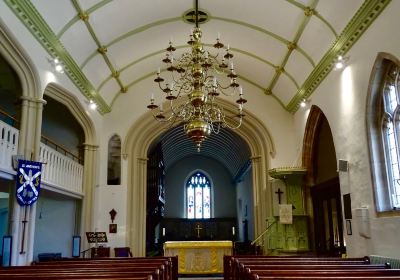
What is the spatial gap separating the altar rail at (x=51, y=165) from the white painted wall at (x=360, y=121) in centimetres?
647

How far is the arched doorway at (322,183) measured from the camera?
10.7 meters

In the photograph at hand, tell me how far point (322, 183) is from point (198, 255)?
3.97 m

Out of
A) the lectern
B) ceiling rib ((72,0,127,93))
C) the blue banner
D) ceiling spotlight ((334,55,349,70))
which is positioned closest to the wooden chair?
the lectern

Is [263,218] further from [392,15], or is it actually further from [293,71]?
[392,15]

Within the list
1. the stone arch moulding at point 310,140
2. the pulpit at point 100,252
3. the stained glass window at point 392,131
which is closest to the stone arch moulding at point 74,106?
the pulpit at point 100,252

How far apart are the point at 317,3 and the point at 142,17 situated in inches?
A: 160

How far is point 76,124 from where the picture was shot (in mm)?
12562

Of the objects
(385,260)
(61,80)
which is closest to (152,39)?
(61,80)

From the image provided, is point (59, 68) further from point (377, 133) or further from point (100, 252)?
point (377, 133)

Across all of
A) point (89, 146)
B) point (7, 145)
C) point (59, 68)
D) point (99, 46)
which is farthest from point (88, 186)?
point (7, 145)

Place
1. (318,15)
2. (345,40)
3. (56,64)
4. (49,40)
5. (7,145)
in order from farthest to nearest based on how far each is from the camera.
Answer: (56,64), (318,15), (49,40), (345,40), (7,145)

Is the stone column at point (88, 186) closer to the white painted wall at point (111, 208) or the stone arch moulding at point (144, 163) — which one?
the white painted wall at point (111, 208)

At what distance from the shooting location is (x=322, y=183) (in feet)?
36.5

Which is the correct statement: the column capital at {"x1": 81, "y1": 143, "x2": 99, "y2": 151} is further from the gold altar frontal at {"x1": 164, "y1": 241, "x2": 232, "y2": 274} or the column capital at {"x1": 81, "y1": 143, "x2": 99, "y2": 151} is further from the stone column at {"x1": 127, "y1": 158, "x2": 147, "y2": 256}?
the gold altar frontal at {"x1": 164, "y1": 241, "x2": 232, "y2": 274}
